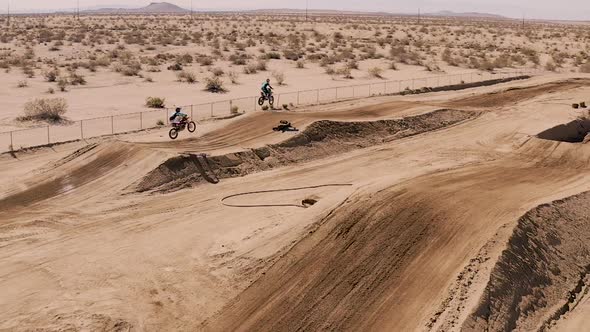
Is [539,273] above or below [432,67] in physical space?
below

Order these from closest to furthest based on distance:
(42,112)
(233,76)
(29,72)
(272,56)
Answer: (42,112) → (29,72) → (233,76) → (272,56)

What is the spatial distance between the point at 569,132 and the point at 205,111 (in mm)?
22447

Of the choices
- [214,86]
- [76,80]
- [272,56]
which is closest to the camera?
[214,86]

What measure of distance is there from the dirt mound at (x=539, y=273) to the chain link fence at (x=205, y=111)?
73.7 feet

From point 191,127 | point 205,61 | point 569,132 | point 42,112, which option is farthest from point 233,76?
point 569,132

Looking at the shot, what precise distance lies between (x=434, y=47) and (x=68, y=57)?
4940cm

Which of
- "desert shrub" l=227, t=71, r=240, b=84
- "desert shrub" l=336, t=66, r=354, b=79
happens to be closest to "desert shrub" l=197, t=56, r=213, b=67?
"desert shrub" l=227, t=71, r=240, b=84

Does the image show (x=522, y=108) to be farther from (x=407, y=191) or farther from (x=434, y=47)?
(x=434, y=47)

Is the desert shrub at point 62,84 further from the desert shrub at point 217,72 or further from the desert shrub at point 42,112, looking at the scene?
the desert shrub at point 217,72

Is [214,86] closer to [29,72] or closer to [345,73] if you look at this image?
[345,73]

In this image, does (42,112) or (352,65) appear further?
(352,65)

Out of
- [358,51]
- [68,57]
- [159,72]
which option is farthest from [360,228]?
[358,51]

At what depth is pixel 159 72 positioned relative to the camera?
56531 mm

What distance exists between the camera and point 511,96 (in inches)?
1869
